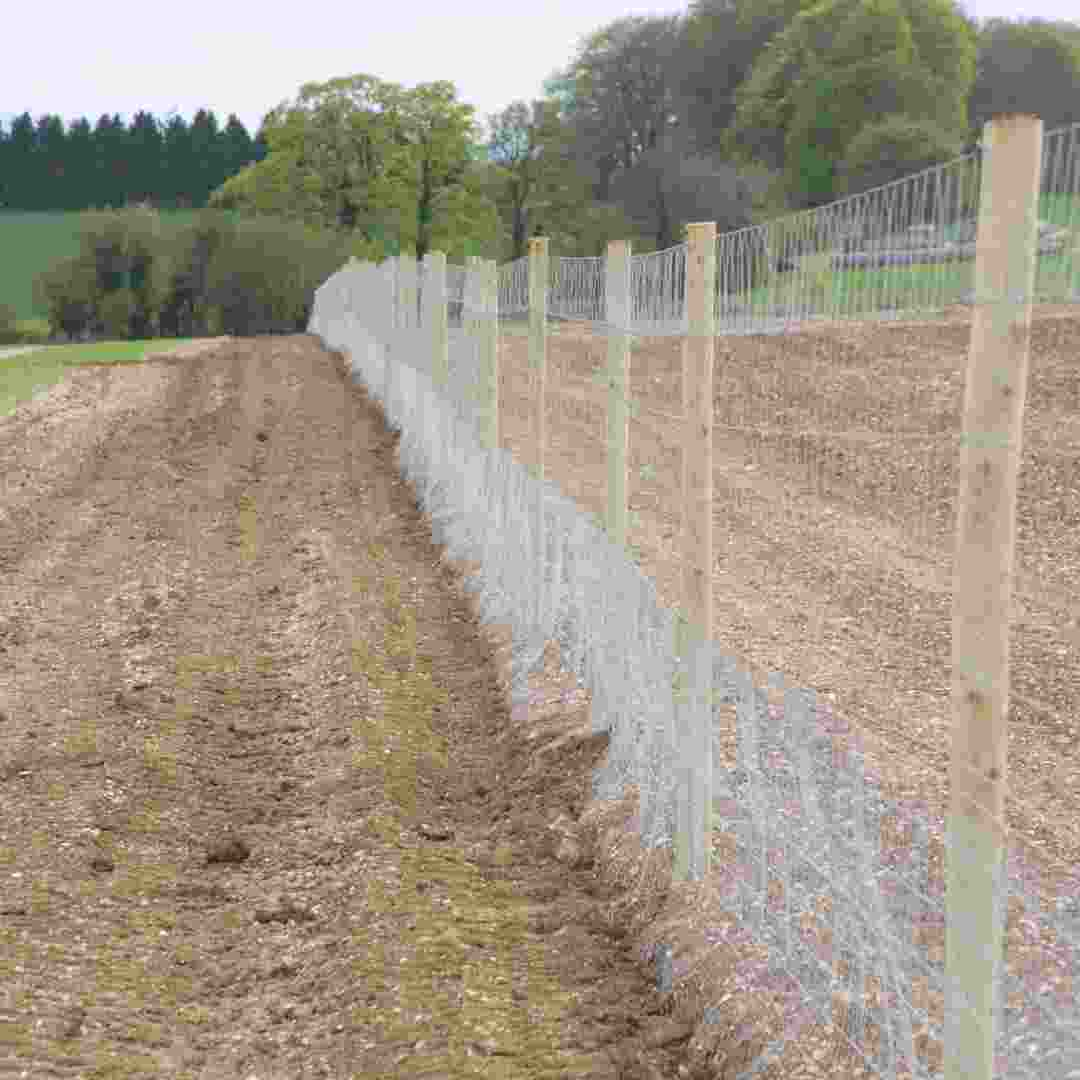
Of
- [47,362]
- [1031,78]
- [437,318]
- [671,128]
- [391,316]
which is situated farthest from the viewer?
[671,128]

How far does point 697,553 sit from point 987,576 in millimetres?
2215

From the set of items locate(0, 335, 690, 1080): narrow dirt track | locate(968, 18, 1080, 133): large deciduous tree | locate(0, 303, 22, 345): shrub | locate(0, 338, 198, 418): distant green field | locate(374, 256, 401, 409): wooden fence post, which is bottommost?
locate(0, 303, 22, 345): shrub

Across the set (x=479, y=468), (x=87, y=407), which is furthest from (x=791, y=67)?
(x=479, y=468)

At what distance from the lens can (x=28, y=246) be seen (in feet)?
286

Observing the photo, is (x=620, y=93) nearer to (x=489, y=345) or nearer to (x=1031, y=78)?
(x=1031, y=78)

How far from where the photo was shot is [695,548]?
5.28 metres

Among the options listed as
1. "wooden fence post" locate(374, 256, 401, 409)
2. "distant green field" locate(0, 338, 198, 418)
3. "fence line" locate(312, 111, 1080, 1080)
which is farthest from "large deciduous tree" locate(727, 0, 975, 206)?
"fence line" locate(312, 111, 1080, 1080)

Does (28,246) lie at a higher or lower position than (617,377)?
lower

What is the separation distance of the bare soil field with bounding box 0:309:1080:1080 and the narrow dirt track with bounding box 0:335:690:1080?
2cm

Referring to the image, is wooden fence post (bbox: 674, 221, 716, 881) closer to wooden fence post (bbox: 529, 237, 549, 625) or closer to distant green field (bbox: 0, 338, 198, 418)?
wooden fence post (bbox: 529, 237, 549, 625)

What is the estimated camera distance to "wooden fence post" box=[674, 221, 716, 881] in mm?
5102

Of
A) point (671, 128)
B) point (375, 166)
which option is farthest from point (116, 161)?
point (671, 128)

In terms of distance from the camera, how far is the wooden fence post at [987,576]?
9.72 feet

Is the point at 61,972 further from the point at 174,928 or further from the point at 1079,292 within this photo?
the point at 1079,292
